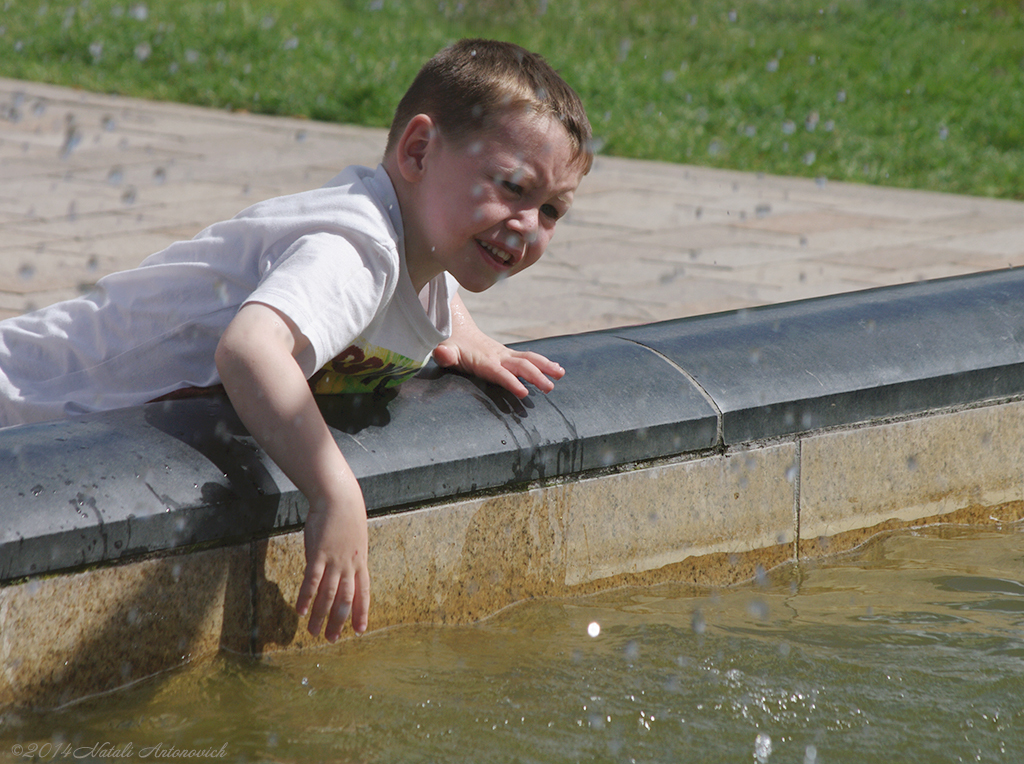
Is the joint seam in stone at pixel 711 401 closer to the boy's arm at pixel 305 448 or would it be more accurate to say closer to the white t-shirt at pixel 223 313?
the white t-shirt at pixel 223 313

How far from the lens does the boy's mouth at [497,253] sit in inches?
92.2

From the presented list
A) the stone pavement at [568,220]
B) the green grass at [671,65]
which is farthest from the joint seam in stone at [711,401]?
the green grass at [671,65]

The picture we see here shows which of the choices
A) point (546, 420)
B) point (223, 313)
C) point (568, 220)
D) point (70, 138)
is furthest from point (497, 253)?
point (70, 138)

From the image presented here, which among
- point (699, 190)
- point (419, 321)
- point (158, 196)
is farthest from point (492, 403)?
point (699, 190)

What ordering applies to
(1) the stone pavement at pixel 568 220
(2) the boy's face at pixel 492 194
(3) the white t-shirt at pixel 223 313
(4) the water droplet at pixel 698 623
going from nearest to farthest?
(3) the white t-shirt at pixel 223 313, (2) the boy's face at pixel 492 194, (4) the water droplet at pixel 698 623, (1) the stone pavement at pixel 568 220

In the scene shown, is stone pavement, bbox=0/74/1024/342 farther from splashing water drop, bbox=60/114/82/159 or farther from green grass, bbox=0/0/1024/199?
green grass, bbox=0/0/1024/199

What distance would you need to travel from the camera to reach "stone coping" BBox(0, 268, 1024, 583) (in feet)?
6.61

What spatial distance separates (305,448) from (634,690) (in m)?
0.72

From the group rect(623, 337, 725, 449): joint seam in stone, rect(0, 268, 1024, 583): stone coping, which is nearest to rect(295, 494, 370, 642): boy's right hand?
rect(0, 268, 1024, 583): stone coping

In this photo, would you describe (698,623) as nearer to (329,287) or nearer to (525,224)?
(525,224)

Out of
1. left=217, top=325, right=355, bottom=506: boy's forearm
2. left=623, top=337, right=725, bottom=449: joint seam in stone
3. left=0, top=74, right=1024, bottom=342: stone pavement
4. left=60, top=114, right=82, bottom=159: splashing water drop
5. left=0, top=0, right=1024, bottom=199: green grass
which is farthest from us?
left=0, top=0, right=1024, bottom=199: green grass

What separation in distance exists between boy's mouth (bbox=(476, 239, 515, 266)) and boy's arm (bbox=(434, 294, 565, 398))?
10.6 inches

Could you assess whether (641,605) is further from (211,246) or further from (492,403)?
(211,246)

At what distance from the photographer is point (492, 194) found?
2303 millimetres
